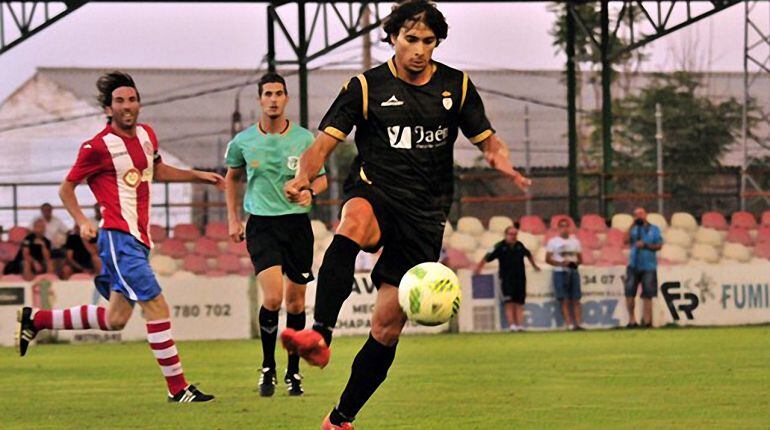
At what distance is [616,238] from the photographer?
31547 mm

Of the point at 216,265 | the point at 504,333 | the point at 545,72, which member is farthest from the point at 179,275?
the point at 545,72

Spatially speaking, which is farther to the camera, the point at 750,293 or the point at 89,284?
the point at 750,293

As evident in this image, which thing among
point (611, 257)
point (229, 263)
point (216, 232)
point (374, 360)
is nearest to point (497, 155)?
point (374, 360)

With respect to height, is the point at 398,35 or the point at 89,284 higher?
the point at 398,35

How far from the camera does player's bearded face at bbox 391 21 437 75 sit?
950 cm

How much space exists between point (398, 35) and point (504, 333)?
17.1 m

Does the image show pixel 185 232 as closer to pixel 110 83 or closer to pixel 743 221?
pixel 743 221

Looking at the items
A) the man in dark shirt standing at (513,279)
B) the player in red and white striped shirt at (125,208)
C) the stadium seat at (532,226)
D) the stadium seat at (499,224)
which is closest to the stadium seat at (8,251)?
the man in dark shirt standing at (513,279)

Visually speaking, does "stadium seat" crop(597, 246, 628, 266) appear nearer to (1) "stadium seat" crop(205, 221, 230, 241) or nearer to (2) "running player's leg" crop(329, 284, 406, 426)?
(1) "stadium seat" crop(205, 221, 230, 241)

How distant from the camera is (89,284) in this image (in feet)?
84.5

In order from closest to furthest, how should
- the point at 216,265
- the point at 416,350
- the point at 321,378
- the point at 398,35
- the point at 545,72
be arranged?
the point at 398,35 → the point at 321,378 → the point at 416,350 → the point at 216,265 → the point at 545,72

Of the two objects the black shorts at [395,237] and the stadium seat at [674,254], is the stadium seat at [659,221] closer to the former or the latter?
the stadium seat at [674,254]

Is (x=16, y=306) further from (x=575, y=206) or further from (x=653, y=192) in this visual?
(x=653, y=192)

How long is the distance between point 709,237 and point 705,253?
22.6 inches
